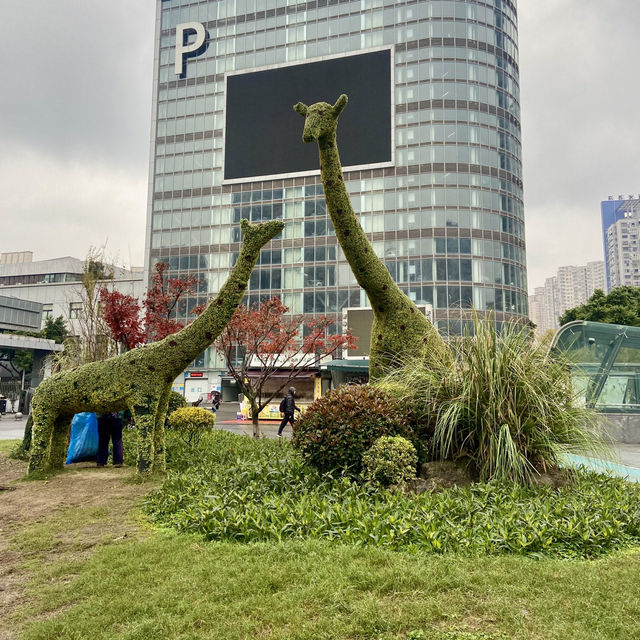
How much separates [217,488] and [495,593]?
359 cm

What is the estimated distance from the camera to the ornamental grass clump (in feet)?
19.2

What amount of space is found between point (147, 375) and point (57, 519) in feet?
7.10

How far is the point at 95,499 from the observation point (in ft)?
20.5

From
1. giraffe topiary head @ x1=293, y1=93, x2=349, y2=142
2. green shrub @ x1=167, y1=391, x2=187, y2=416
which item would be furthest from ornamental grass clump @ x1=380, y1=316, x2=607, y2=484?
green shrub @ x1=167, y1=391, x2=187, y2=416

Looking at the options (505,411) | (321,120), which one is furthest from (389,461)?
(321,120)

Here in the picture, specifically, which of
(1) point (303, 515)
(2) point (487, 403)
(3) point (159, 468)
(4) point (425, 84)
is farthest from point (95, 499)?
(4) point (425, 84)

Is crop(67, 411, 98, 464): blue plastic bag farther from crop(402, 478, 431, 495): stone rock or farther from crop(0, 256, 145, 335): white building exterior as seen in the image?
crop(0, 256, 145, 335): white building exterior

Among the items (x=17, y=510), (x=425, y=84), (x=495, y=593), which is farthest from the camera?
(x=425, y=84)

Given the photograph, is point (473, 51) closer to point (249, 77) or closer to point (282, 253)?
point (249, 77)

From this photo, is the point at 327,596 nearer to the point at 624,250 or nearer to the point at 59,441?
the point at 59,441

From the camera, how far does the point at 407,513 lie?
188 inches

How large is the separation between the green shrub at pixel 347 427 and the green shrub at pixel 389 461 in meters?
0.19

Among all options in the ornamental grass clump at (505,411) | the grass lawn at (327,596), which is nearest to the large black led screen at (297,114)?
the ornamental grass clump at (505,411)

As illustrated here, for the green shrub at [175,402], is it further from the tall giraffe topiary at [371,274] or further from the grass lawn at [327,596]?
the grass lawn at [327,596]
